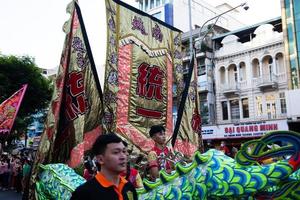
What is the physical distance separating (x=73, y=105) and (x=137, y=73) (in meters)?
1.77

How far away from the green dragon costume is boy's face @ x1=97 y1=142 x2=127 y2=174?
98 centimetres

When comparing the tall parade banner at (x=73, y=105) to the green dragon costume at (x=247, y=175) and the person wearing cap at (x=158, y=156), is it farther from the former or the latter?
the green dragon costume at (x=247, y=175)

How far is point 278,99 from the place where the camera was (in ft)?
68.3

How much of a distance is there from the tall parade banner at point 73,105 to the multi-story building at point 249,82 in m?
14.9

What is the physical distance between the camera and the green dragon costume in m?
2.53

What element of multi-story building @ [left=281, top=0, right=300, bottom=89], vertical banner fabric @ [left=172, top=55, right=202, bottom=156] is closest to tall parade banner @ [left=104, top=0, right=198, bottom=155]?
vertical banner fabric @ [left=172, top=55, right=202, bottom=156]

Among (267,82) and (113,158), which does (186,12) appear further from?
(113,158)

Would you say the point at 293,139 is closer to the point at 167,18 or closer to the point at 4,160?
the point at 167,18

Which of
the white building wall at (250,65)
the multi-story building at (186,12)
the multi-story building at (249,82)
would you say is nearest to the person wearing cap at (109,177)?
the multi-story building at (249,82)

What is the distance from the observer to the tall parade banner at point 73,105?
487 centimetres

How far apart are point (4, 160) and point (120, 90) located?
453 inches

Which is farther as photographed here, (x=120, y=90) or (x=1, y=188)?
(x=1, y=188)

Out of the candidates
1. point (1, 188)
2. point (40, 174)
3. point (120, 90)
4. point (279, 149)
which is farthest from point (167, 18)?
point (279, 149)

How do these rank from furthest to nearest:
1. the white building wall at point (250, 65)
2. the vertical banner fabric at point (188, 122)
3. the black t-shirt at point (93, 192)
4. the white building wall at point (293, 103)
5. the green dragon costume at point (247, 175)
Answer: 1. the white building wall at point (250, 65)
2. the white building wall at point (293, 103)
3. the vertical banner fabric at point (188, 122)
4. the green dragon costume at point (247, 175)
5. the black t-shirt at point (93, 192)
